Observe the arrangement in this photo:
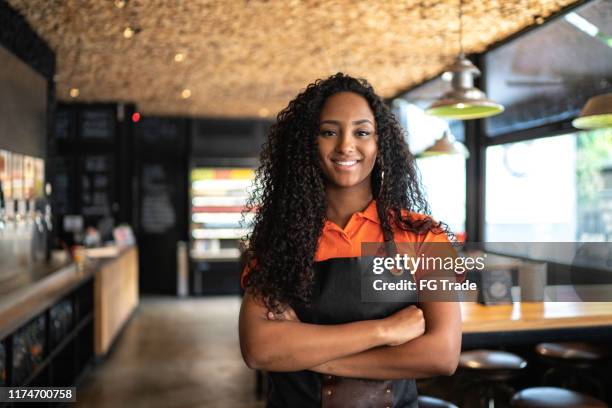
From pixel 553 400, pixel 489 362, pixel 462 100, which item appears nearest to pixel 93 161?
pixel 462 100

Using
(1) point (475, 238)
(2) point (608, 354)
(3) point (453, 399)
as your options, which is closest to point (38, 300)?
(3) point (453, 399)

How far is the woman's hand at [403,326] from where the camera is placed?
1.27 meters

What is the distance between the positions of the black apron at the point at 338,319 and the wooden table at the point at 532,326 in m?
1.51

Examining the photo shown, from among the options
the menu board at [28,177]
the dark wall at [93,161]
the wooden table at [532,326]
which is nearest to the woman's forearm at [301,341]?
the wooden table at [532,326]

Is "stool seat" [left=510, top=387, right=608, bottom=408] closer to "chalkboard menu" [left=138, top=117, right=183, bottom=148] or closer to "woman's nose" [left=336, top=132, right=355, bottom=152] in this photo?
"woman's nose" [left=336, top=132, right=355, bottom=152]

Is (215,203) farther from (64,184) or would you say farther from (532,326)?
(532,326)

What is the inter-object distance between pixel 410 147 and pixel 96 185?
21.7 ft

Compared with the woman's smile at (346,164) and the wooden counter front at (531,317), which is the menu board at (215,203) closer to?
the wooden counter front at (531,317)

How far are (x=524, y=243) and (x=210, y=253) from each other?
5241mm

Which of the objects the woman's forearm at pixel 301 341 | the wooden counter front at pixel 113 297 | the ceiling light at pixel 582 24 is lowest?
the wooden counter front at pixel 113 297

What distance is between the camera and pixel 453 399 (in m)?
3.57

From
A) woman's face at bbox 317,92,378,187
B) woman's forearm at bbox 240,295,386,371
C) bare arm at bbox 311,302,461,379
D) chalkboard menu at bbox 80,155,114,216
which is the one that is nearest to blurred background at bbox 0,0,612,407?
chalkboard menu at bbox 80,155,114,216

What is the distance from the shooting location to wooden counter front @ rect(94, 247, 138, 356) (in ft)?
17.4

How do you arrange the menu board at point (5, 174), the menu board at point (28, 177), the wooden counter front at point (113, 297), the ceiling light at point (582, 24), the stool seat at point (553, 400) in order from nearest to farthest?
the stool seat at point (553, 400)
the menu board at point (5, 174)
the ceiling light at point (582, 24)
the menu board at point (28, 177)
the wooden counter front at point (113, 297)
